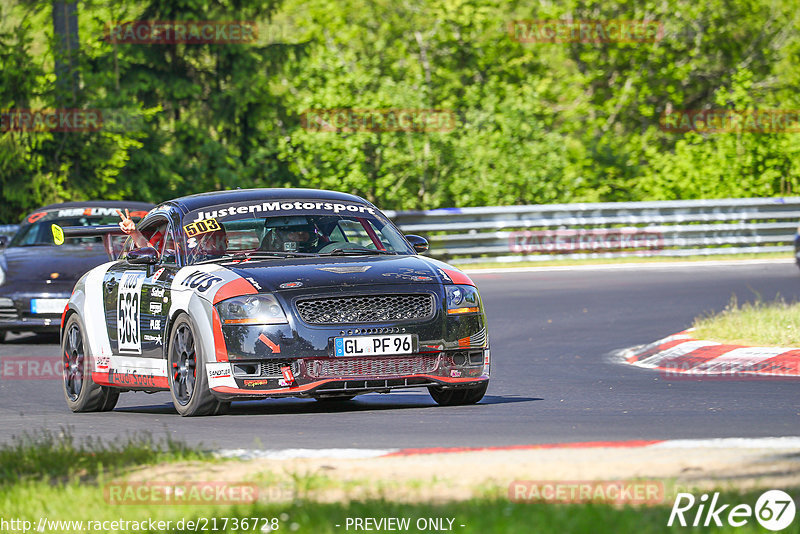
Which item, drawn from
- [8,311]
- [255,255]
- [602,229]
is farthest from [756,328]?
[602,229]

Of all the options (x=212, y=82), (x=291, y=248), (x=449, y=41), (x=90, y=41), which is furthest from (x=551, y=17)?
(x=291, y=248)

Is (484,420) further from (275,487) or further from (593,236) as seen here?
(593,236)

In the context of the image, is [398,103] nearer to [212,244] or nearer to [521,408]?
[212,244]

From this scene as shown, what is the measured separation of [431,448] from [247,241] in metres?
3.35

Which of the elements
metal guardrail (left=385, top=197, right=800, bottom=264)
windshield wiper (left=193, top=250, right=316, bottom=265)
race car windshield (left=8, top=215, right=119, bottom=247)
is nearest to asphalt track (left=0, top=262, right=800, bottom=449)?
windshield wiper (left=193, top=250, right=316, bottom=265)

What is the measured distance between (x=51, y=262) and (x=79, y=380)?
5328 millimetres

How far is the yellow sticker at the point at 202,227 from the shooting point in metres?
10.2

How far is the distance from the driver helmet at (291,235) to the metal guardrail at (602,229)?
1638cm

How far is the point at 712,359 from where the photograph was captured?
1284 centimetres

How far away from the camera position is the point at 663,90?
130 feet

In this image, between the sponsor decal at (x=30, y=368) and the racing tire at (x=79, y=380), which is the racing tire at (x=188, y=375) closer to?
the racing tire at (x=79, y=380)

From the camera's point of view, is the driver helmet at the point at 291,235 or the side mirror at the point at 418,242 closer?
the driver helmet at the point at 291,235

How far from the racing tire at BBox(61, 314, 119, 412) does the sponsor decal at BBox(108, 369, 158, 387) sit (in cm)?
Answer: 28

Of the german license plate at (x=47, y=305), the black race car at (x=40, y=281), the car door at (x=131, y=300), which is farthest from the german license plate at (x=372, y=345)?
the german license plate at (x=47, y=305)
